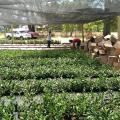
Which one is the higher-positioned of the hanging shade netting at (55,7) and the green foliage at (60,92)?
the hanging shade netting at (55,7)

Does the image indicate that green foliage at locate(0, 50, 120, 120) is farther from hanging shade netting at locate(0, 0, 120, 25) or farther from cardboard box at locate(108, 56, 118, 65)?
hanging shade netting at locate(0, 0, 120, 25)

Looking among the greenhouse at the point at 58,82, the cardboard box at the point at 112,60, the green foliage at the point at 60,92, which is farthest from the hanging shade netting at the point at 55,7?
the cardboard box at the point at 112,60

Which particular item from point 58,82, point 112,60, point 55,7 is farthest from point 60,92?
point 112,60

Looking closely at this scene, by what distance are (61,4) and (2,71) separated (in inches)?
109

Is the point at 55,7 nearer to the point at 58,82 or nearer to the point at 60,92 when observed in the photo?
the point at 58,82

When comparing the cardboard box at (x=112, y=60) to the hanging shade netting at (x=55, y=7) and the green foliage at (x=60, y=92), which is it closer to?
the green foliage at (x=60, y=92)

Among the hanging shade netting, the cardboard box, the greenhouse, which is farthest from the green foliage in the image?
the hanging shade netting

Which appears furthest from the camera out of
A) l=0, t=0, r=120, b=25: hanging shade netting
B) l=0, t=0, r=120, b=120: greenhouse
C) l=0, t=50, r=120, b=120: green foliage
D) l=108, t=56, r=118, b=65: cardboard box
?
l=108, t=56, r=118, b=65: cardboard box

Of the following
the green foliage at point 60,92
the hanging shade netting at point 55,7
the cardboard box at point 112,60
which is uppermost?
the hanging shade netting at point 55,7

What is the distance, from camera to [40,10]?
46.4ft

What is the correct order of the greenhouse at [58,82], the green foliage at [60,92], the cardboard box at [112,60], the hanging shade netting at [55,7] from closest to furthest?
1. the green foliage at [60,92]
2. the greenhouse at [58,82]
3. the hanging shade netting at [55,7]
4. the cardboard box at [112,60]

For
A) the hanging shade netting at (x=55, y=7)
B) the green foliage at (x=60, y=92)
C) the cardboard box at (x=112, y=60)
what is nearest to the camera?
the green foliage at (x=60, y=92)

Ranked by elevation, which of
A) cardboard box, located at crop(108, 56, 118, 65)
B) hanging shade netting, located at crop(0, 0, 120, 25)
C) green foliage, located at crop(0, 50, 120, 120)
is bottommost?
cardboard box, located at crop(108, 56, 118, 65)

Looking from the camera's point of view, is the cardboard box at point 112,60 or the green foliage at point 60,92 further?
the cardboard box at point 112,60
